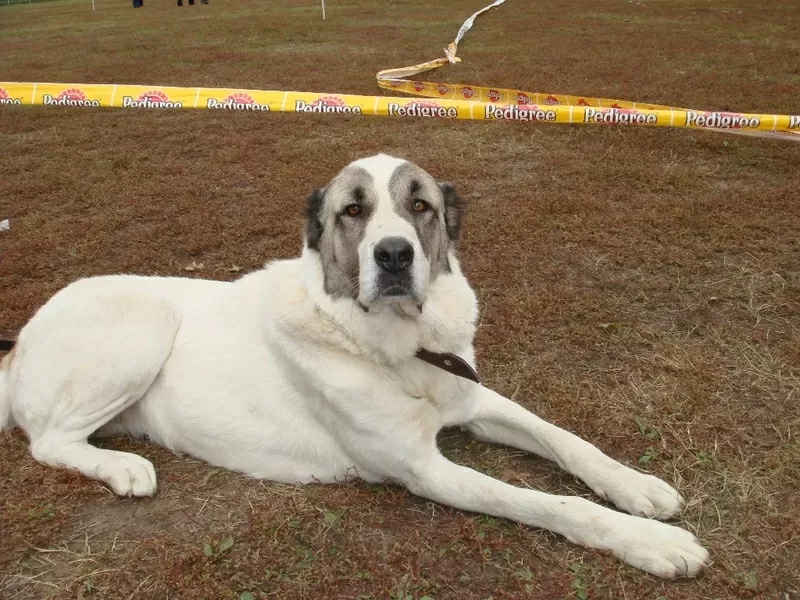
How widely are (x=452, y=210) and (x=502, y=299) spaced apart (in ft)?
4.67

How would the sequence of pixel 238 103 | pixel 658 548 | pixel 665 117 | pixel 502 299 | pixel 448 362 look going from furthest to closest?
pixel 238 103 → pixel 665 117 → pixel 502 299 → pixel 448 362 → pixel 658 548

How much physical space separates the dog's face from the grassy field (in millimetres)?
930

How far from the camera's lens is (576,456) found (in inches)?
114

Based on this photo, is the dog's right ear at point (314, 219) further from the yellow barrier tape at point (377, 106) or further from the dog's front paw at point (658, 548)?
the yellow barrier tape at point (377, 106)

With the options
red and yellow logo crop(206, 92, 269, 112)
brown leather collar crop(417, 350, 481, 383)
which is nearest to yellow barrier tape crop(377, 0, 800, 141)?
red and yellow logo crop(206, 92, 269, 112)

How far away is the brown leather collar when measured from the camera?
2.83 meters

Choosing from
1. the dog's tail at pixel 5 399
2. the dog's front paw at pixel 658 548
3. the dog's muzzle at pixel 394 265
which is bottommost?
the dog's front paw at pixel 658 548

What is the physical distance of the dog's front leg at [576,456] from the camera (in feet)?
8.87

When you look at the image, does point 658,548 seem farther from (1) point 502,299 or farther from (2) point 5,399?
(2) point 5,399

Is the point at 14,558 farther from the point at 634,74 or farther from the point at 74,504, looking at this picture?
the point at 634,74

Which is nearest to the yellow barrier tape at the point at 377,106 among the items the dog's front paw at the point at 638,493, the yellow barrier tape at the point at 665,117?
the yellow barrier tape at the point at 665,117

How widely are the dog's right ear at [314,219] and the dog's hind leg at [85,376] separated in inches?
34.2

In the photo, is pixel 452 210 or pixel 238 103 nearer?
pixel 452 210

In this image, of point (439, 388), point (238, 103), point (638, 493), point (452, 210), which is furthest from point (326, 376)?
point (238, 103)
